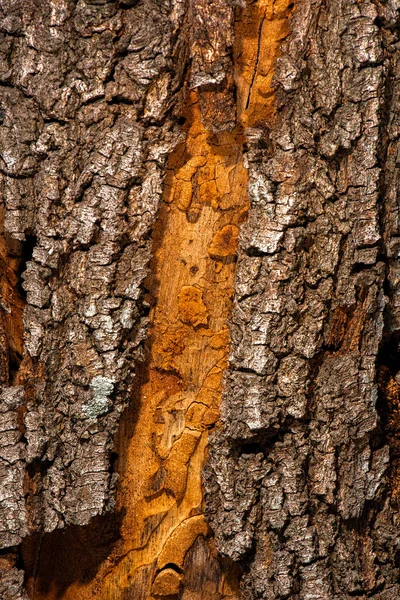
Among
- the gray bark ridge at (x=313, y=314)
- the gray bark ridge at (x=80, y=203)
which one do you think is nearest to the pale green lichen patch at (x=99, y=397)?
the gray bark ridge at (x=80, y=203)

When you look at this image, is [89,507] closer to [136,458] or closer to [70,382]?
[136,458]

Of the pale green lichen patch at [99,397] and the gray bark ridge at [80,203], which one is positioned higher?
the gray bark ridge at [80,203]

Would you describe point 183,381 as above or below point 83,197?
below

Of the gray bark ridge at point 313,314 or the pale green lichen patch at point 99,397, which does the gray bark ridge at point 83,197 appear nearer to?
the pale green lichen patch at point 99,397

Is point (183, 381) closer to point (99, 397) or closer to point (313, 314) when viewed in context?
point (99, 397)

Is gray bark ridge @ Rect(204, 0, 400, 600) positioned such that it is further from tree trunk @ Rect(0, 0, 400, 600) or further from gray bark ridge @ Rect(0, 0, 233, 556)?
gray bark ridge @ Rect(0, 0, 233, 556)

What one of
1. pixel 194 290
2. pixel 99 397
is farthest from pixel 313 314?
pixel 99 397
